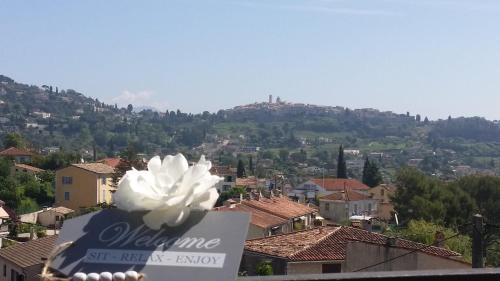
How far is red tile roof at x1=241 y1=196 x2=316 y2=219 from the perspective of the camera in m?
35.3

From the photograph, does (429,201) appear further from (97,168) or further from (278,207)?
(97,168)

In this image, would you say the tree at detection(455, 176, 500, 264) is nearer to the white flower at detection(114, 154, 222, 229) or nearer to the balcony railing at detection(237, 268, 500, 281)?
the balcony railing at detection(237, 268, 500, 281)

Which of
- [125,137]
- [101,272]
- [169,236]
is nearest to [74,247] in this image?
[101,272]

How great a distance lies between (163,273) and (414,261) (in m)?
16.0

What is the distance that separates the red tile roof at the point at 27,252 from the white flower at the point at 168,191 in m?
16.4

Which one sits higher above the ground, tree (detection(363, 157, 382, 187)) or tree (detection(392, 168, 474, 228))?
tree (detection(392, 168, 474, 228))

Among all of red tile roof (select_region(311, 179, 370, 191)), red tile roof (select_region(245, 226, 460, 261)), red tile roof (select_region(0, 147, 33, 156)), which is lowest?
red tile roof (select_region(311, 179, 370, 191))

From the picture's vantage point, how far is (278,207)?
126 feet

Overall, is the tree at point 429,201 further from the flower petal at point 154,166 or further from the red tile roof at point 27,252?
the flower petal at point 154,166

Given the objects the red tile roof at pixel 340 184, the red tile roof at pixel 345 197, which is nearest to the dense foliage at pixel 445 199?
the red tile roof at pixel 345 197

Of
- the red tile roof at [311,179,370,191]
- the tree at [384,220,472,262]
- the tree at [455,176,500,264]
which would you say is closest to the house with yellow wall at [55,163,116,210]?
the tree at [455,176,500,264]

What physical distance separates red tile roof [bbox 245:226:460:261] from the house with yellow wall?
30201 mm

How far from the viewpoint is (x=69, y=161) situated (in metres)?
62.9

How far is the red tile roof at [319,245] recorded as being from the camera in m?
18.3
